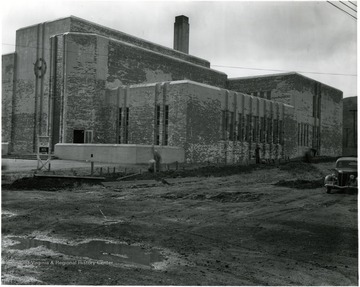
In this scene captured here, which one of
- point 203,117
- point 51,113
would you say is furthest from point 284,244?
point 51,113

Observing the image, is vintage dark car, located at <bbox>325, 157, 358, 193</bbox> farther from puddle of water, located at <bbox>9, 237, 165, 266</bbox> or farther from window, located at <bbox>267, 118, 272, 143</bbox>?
window, located at <bbox>267, 118, 272, 143</bbox>

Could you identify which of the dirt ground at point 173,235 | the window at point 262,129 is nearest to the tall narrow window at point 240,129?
the window at point 262,129

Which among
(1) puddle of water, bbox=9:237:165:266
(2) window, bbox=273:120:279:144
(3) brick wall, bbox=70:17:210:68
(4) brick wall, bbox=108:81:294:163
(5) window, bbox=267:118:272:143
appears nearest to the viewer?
(1) puddle of water, bbox=9:237:165:266

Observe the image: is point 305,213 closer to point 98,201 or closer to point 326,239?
point 326,239

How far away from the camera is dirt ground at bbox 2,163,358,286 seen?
6.07m

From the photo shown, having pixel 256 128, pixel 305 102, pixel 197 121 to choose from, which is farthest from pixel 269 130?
pixel 197 121

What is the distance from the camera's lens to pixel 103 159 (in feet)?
66.9

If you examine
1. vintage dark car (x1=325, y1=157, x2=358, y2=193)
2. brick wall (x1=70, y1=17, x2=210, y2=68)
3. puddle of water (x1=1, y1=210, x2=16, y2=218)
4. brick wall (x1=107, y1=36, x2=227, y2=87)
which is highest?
brick wall (x1=70, y1=17, x2=210, y2=68)

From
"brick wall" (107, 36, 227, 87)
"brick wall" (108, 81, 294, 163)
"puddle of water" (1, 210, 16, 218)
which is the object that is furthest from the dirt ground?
"brick wall" (107, 36, 227, 87)

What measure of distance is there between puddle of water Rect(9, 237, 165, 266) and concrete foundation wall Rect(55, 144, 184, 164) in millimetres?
11717

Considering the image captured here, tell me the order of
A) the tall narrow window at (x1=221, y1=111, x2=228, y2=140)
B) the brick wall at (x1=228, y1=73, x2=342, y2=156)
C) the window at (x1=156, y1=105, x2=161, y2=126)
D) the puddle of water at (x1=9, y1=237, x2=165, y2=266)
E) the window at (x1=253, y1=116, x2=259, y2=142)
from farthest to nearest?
the window at (x1=253, y1=116, x2=259, y2=142) < the tall narrow window at (x1=221, y1=111, x2=228, y2=140) < the window at (x1=156, y1=105, x2=161, y2=126) < the brick wall at (x1=228, y1=73, x2=342, y2=156) < the puddle of water at (x1=9, y1=237, x2=165, y2=266)

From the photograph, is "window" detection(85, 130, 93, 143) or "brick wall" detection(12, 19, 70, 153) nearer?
"brick wall" detection(12, 19, 70, 153)

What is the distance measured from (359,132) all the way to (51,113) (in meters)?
23.8

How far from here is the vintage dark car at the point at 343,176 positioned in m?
8.27
